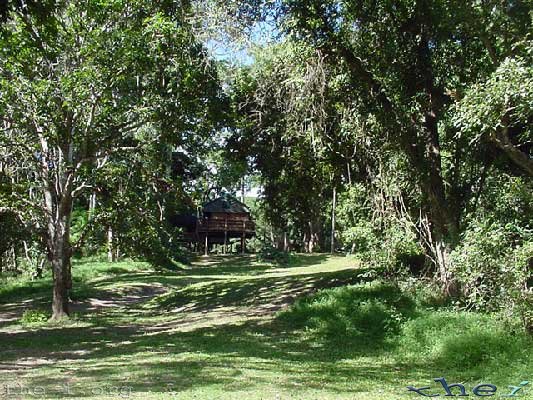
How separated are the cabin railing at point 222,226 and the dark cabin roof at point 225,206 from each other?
0.84 metres

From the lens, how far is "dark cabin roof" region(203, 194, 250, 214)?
1721 inches

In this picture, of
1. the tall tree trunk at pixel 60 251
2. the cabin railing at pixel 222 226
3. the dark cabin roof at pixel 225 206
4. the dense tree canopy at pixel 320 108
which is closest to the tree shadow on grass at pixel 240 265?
the cabin railing at pixel 222 226

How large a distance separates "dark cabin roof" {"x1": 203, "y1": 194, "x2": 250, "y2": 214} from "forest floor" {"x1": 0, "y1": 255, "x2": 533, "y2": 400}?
26.3 metres

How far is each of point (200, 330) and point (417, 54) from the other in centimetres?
770

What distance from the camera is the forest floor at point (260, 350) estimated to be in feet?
23.6

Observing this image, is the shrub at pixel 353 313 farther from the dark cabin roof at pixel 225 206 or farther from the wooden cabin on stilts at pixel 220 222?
the dark cabin roof at pixel 225 206

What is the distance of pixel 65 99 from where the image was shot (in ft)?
41.1

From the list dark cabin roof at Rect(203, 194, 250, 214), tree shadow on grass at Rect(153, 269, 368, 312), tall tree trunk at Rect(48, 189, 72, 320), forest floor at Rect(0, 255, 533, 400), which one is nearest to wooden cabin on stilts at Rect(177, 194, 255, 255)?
dark cabin roof at Rect(203, 194, 250, 214)

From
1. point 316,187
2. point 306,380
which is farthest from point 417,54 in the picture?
point 306,380

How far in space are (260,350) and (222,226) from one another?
33308mm

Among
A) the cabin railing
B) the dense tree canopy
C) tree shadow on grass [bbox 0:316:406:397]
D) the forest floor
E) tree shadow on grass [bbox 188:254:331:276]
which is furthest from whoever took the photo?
the cabin railing

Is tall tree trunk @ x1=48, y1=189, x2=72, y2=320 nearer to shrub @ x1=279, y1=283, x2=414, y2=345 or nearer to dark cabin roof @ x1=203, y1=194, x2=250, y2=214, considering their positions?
shrub @ x1=279, y1=283, x2=414, y2=345

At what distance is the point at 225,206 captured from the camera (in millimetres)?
44219

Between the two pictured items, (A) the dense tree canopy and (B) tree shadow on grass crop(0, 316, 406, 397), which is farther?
(A) the dense tree canopy
